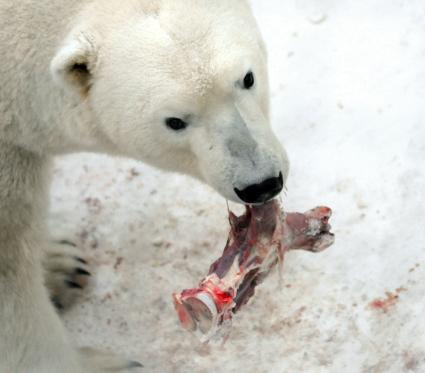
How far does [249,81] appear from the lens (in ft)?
11.7

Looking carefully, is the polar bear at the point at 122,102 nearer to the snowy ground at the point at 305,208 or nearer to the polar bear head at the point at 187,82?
the polar bear head at the point at 187,82

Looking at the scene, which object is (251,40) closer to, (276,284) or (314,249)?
(314,249)

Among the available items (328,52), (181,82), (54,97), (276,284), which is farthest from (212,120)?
(328,52)

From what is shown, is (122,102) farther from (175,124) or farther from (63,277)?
(63,277)

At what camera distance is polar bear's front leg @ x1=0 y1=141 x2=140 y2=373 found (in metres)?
4.14

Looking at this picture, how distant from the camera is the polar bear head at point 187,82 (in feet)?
11.3

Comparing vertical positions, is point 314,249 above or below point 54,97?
below

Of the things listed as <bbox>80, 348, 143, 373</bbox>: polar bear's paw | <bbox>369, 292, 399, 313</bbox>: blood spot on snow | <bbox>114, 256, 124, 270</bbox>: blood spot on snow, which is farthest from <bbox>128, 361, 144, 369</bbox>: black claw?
<bbox>369, 292, 399, 313</bbox>: blood spot on snow

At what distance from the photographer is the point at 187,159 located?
3781 millimetres

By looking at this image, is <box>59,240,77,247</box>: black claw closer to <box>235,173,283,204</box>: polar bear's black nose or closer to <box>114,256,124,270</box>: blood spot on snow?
<box>114,256,124,270</box>: blood spot on snow

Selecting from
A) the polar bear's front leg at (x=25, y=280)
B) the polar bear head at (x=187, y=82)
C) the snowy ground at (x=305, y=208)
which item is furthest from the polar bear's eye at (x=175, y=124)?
the snowy ground at (x=305, y=208)

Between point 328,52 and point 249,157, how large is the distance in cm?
234

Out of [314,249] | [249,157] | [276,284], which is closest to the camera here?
[249,157]

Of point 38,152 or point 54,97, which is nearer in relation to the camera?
point 54,97
